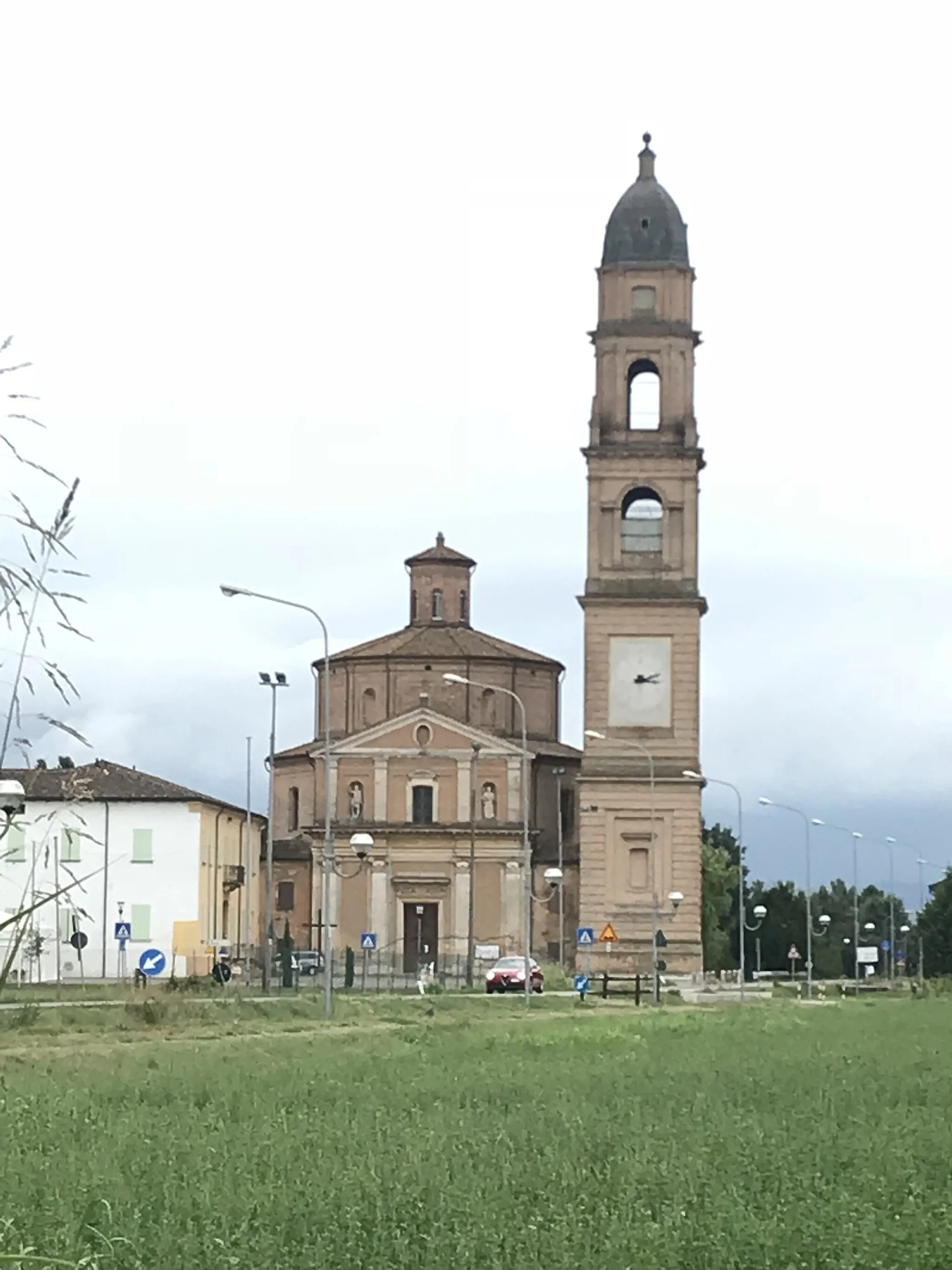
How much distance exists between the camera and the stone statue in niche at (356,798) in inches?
3620

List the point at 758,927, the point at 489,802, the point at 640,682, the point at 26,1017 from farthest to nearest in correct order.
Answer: the point at 758,927 → the point at 489,802 → the point at 640,682 → the point at 26,1017

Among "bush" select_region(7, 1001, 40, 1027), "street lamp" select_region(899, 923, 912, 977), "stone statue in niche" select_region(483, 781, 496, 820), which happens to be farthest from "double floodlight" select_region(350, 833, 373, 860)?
"street lamp" select_region(899, 923, 912, 977)

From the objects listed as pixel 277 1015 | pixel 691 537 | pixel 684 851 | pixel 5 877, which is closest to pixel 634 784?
pixel 684 851

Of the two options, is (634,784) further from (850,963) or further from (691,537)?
(850,963)

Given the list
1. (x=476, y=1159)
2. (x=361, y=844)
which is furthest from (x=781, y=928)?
(x=476, y=1159)

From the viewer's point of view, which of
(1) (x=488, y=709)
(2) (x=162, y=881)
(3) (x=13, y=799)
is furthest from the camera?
(1) (x=488, y=709)

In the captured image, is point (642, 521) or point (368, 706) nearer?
point (642, 521)

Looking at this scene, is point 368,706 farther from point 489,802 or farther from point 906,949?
point 906,949

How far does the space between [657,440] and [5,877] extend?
7548 centimetres

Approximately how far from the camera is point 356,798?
92.1 m

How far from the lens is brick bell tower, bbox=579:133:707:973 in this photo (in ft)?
258

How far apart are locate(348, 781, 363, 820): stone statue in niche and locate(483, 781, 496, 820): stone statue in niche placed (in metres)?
5.01

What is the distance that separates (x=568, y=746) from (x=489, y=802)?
282 inches

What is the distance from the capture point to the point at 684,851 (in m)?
78.8
